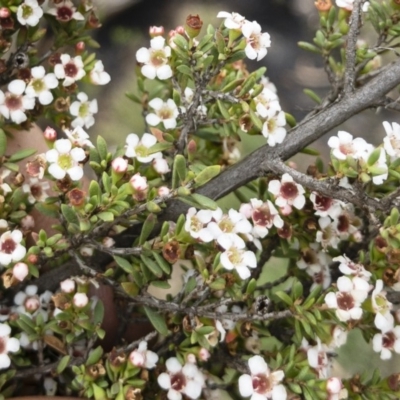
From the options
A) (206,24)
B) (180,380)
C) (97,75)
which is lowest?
(206,24)

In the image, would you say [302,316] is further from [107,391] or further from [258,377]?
[107,391]

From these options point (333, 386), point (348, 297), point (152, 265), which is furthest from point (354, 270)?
point (152, 265)

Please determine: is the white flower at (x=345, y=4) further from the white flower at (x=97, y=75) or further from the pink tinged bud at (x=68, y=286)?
the pink tinged bud at (x=68, y=286)

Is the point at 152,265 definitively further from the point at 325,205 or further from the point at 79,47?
the point at 79,47

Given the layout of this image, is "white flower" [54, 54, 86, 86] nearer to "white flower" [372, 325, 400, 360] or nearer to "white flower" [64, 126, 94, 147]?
"white flower" [64, 126, 94, 147]

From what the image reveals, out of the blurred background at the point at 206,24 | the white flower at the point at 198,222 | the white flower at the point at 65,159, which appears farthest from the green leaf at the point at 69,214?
the blurred background at the point at 206,24

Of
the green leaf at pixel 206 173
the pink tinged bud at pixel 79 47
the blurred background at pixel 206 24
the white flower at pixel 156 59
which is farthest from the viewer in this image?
the blurred background at pixel 206 24

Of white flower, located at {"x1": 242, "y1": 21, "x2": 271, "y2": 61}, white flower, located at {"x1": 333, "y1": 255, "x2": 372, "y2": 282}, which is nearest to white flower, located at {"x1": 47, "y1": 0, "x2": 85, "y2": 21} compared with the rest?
white flower, located at {"x1": 242, "y1": 21, "x2": 271, "y2": 61}
